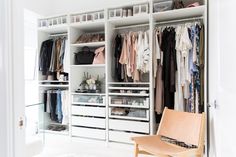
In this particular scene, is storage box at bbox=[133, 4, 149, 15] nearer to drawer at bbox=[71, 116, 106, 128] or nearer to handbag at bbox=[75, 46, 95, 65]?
handbag at bbox=[75, 46, 95, 65]

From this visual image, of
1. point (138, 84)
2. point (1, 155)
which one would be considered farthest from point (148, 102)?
point (1, 155)

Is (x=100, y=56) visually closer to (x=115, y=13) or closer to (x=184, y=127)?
(x=115, y=13)

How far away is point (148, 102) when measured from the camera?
9.29ft

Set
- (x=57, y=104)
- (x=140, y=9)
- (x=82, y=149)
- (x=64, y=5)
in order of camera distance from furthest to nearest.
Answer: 1. (x=64, y=5)
2. (x=57, y=104)
3. (x=82, y=149)
4. (x=140, y=9)

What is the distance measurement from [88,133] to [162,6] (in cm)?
216

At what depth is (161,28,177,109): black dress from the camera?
2750 mm

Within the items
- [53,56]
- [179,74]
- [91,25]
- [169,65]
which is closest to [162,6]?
[169,65]

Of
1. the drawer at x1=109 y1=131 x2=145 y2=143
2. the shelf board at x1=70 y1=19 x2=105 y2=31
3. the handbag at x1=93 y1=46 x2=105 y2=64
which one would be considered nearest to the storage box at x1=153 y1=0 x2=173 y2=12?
the shelf board at x1=70 y1=19 x2=105 y2=31

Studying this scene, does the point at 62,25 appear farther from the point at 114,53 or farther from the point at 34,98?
the point at 34,98

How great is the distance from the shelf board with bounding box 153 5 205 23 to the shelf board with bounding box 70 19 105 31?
2.77 ft

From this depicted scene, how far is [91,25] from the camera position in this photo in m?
3.38

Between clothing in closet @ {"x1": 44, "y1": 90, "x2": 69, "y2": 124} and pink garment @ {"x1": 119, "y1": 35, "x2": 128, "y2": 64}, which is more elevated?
pink garment @ {"x1": 119, "y1": 35, "x2": 128, "y2": 64}

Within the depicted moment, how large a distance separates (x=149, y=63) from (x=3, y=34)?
2.19 metres

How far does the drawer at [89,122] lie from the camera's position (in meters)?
3.13
